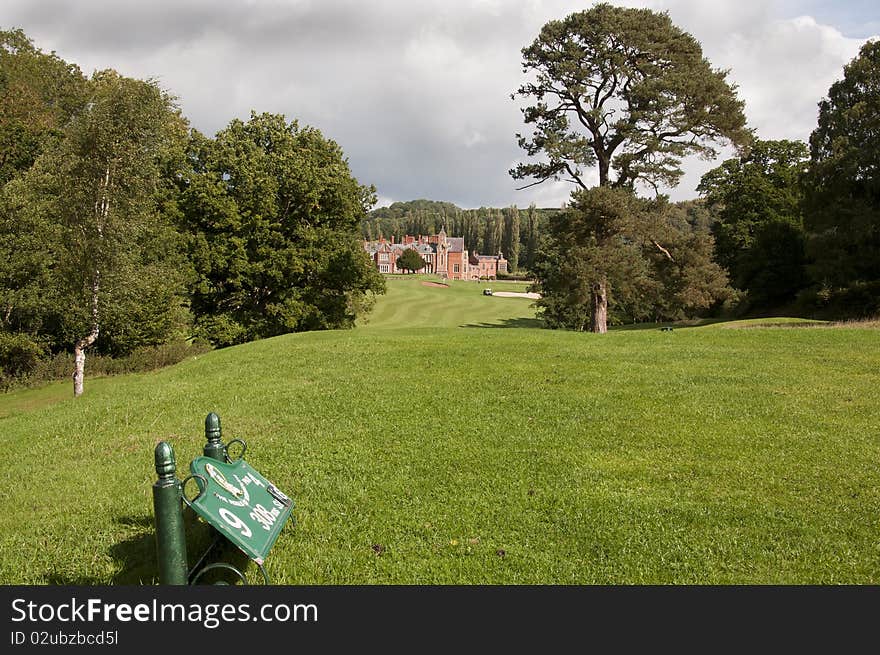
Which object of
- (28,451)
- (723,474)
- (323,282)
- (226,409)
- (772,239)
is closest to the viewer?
(723,474)

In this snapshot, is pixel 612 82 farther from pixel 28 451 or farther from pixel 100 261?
pixel 28 451

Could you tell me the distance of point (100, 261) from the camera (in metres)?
17.7

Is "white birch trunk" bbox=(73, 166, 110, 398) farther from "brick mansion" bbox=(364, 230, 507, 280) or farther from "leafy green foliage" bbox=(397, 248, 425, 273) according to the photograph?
"brick mansion" bbox=(364, 230, 507, 280)

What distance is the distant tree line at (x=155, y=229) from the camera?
17.7 m

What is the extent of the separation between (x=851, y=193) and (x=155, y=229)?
33611 mm

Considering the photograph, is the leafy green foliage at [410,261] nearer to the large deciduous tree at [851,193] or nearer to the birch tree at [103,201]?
the large deciduous tree at [851,193]

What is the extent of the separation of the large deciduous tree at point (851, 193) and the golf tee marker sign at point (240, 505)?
32.6 m

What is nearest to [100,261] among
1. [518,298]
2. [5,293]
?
[5,293]

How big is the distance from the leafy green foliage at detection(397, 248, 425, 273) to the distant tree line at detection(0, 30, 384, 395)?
81061 mm

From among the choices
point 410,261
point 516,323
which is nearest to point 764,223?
point 516,323

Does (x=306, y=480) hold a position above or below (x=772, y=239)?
below

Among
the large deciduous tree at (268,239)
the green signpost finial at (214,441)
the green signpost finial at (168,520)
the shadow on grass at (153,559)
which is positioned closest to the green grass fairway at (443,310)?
the large deciduous tree at (268,239)

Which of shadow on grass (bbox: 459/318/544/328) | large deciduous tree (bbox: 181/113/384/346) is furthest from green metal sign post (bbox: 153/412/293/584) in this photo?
shadow on grass (bbox: 459/318/544/328)

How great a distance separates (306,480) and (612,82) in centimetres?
2222
